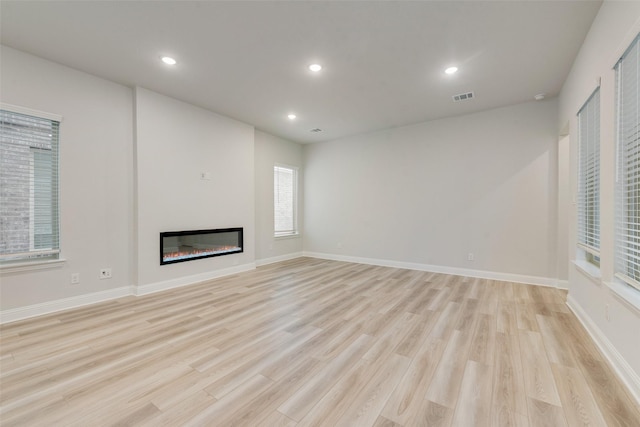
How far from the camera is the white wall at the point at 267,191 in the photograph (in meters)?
5.88

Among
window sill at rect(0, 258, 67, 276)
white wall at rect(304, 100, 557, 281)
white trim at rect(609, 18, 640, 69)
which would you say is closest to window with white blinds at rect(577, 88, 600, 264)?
white trim at rect(609, 18, 640, 69)

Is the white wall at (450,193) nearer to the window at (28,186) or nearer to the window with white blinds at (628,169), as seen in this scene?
the window with white blinds at (628,169)

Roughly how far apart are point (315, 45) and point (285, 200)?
4.21 metres

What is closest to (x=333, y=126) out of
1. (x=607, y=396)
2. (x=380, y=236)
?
(x=380, y=236)

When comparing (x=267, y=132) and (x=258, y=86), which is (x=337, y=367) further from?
(x=267, y=132)

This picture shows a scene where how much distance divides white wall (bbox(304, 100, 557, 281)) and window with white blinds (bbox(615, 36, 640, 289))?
8.22 feet

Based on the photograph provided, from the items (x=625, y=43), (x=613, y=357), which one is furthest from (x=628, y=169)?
(x=613, y=357)

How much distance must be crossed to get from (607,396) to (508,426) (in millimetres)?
837

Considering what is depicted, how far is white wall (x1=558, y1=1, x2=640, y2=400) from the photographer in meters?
1.77

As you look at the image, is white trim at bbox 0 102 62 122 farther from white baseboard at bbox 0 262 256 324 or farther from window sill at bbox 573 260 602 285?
window sill at bbox 573 260 602 285

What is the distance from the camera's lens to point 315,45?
9.32 ft

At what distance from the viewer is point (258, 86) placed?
12.4 ft

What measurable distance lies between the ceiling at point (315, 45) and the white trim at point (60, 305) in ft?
9.35

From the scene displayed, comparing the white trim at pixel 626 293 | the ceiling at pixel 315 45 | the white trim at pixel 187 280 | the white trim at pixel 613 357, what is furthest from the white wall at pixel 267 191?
the white trim at pixel 626 293
